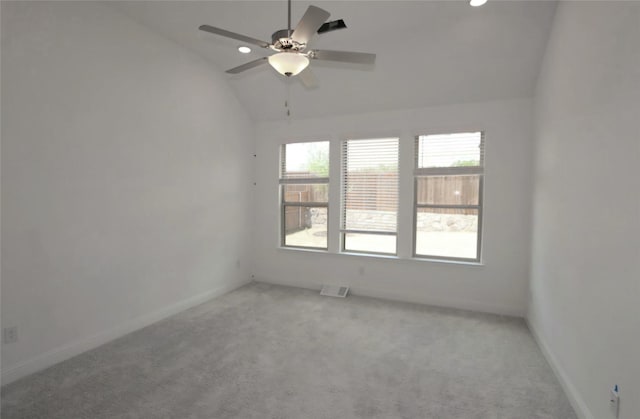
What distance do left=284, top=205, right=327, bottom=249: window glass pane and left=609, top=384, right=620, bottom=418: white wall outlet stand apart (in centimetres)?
353

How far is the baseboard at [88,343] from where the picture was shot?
2420 mm

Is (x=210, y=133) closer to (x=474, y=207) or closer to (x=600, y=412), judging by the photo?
(x=474, y=207)

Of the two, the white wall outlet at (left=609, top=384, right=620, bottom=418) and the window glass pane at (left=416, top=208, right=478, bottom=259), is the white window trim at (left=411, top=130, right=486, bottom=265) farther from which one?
the white wall outlet at (left=609, top=384, right=620, bottom=418)

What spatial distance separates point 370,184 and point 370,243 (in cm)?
86

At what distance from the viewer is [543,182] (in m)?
3.07

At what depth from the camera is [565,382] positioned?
7.61ft

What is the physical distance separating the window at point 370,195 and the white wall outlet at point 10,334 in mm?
3576

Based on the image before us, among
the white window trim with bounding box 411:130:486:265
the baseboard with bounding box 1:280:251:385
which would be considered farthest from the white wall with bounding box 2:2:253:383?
the white window trim with bounding box 411:130:486:265

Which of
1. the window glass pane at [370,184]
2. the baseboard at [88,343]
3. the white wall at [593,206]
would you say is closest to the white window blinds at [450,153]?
the window glass pane at [370,184]

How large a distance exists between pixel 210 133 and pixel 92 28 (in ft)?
5.31

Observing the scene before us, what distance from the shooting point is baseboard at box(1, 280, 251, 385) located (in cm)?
242

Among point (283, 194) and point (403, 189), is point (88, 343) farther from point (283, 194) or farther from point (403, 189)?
point (403, 189)

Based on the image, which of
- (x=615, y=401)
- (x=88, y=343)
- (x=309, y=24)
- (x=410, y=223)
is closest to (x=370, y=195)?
(x=410, y=223)

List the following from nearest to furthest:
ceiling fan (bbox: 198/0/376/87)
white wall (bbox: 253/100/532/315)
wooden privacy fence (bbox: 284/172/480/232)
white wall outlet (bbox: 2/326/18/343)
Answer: ceiling fan (bbox: 198/0/376/87), white wall outlet (bbox: 2/326/18/343), white wall (bbox: 253/100/532/315), wooden privacy fence (bbox: 284/172/480/232)
